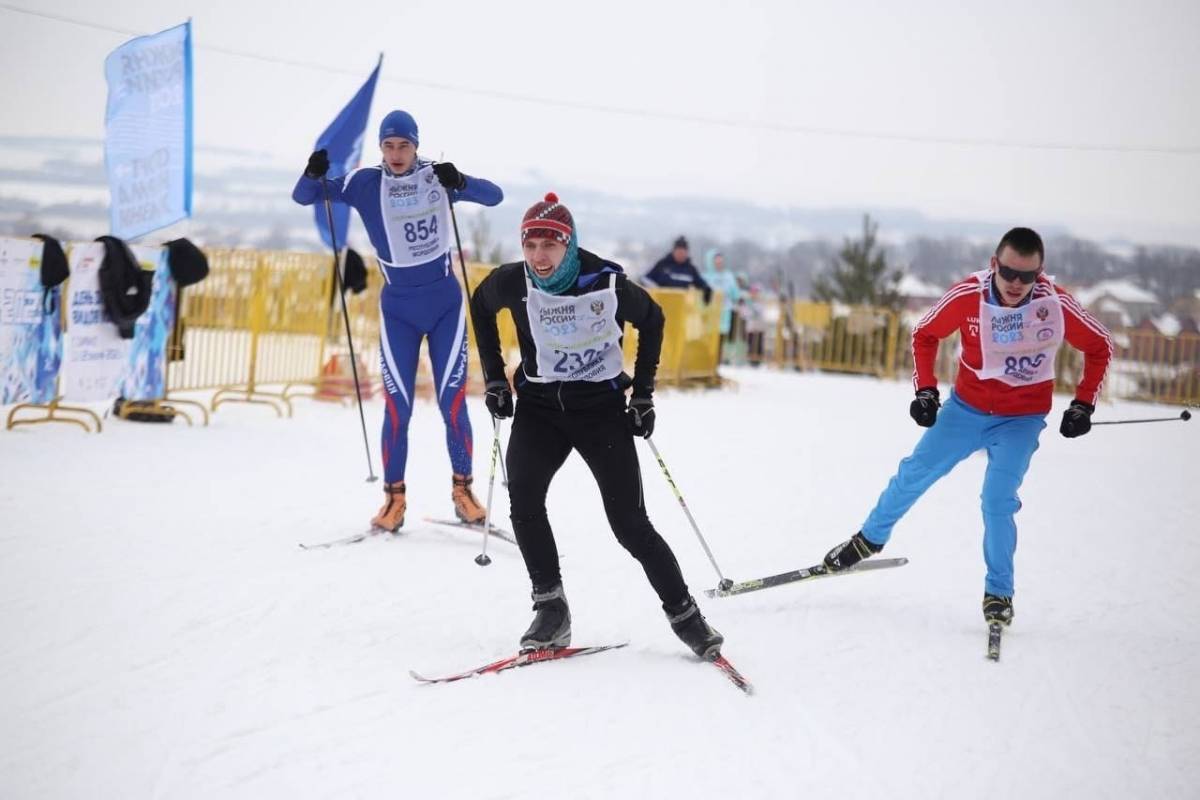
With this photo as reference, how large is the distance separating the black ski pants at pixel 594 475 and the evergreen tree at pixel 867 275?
32.0 m

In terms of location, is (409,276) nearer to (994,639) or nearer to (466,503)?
(466,503)

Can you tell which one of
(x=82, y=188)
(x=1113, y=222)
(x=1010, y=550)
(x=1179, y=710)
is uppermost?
(x=1113, y=222)

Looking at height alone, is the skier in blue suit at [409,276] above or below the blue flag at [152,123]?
below

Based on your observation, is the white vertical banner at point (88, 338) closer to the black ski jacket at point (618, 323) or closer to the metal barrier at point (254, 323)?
the metal barrier at point (254, 323)

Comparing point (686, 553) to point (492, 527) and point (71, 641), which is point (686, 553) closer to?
point (492, 527)

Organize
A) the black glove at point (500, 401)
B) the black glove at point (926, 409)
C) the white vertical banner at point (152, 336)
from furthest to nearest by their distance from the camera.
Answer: the white vertical banner at point (152, 336), the black glove at point (926, 409), the black glove at point (500, 401)

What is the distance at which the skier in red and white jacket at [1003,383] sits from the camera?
4.71 meters

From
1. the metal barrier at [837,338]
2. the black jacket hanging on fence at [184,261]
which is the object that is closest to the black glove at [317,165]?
the black jacket hanging on fence at [184,261]

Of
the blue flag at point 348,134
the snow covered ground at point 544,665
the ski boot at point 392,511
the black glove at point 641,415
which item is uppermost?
the blue flag at point 348,134

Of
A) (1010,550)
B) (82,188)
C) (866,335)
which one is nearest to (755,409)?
(866,335)

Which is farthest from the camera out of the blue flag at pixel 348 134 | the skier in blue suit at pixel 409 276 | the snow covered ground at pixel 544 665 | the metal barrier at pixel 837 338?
the metal barrier at pixel 837 338

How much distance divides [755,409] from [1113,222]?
40810 millimetres

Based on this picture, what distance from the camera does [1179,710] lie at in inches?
158

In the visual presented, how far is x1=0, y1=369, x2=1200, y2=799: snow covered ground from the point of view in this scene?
320 centimetres
